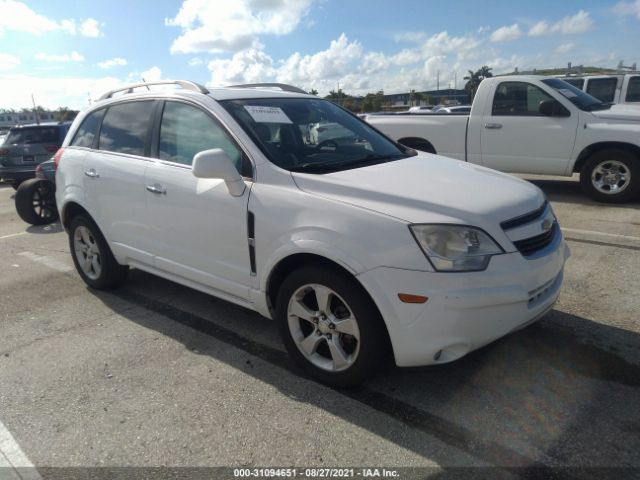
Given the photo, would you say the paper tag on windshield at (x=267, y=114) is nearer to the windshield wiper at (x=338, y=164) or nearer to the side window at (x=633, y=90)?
the windshield wiper at (x=338, y=164)

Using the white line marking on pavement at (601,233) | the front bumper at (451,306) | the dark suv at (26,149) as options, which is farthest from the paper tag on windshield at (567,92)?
the dark suv at (26,149)

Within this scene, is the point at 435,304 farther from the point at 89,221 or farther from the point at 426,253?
the point at 89,221

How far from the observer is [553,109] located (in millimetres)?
7441

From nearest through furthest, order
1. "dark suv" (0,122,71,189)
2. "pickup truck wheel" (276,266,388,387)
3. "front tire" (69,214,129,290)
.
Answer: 1. "pickup truck wheel" (276,266,388,387)
2. "front tire" (69,214,129,290)
3. "dark suv" (0,122,71,189)

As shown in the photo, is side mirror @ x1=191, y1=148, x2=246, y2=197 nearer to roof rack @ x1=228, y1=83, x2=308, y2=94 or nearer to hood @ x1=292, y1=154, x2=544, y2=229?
hood @ x1=292, y1=154, x2=544, y2=229

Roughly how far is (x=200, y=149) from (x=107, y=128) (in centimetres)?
142

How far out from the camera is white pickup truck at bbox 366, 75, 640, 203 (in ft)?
23.2

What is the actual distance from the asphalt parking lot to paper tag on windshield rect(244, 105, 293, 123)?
5.12 feet

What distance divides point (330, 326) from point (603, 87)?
1210cm

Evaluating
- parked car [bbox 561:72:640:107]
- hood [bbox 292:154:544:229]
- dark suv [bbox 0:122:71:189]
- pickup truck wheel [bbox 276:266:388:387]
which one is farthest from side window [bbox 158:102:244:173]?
parked car [bbox 561:72:640:107]

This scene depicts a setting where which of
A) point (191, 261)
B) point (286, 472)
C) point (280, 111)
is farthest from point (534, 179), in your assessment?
point (286, 472)

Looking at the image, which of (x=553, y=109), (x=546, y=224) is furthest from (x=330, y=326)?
(x=553, y=109)

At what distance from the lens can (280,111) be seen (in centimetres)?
362

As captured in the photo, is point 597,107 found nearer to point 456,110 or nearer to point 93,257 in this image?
point 93,257
